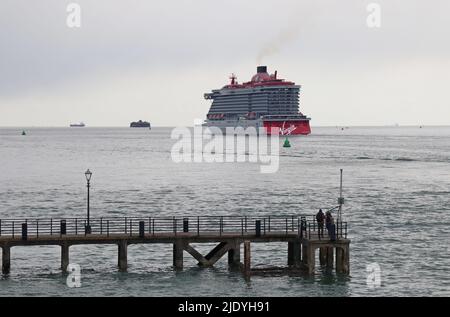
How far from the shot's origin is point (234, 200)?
7988 cm

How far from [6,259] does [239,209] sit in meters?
33.1

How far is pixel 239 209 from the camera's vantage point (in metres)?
71.2

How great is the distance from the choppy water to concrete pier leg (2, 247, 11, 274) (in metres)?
0.81

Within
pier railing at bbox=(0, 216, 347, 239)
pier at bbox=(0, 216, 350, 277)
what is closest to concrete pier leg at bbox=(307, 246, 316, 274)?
pier at bbox=(0, 216, 350, 277)

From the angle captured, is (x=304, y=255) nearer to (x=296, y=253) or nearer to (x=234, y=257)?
(x=296, y=253)

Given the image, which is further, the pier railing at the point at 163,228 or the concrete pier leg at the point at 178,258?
the concrete pier leg at the point at 178,258

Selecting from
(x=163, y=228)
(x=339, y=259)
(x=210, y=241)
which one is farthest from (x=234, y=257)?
(x=163, y=228)

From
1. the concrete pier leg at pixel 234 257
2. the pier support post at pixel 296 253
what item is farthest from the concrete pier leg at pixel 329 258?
the concrete pier leg at pixel 234 257

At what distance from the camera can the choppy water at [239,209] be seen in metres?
39.8

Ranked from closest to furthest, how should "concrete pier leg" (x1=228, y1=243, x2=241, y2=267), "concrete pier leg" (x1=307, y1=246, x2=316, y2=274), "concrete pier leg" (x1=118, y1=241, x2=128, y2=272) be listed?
"concrete pier leg" (x1=307, y1=246, x2=316, y2=274)
"concrete pier leg" (x1=118, y1=241, x2=128, y2=272)
"concrete pier leg" (x1=228, y1=243, x2=241, y2=267)

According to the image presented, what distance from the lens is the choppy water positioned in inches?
1566

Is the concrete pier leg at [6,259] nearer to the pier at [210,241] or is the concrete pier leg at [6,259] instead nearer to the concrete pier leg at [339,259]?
the pier at [210,241]

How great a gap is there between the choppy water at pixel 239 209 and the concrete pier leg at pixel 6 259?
2.64 ft

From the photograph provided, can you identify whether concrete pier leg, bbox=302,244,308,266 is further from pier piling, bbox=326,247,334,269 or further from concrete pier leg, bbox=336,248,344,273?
concrete pier leg, bbox=336,248,344,273
